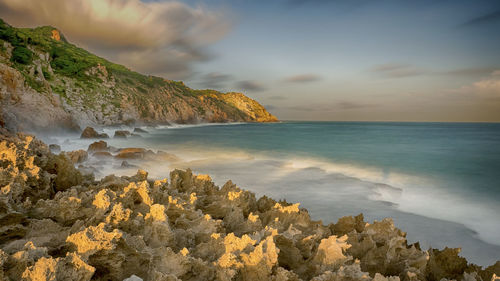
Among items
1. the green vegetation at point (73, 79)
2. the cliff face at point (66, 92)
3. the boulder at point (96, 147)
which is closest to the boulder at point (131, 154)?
the boulder at point (96, 147)

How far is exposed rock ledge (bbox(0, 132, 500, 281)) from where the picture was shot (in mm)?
1547

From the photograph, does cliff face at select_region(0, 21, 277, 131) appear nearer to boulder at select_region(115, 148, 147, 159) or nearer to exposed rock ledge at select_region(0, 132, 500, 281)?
boulder at select_region(115, 148, 147, 159)

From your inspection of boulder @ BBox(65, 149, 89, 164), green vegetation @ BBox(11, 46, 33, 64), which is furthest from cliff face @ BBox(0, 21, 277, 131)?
boulder @ BBox(65, 149, 89, 164)

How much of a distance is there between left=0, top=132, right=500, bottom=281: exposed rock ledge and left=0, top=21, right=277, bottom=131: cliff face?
7.33 metres

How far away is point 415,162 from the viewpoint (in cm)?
1391

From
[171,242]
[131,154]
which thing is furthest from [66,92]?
[171,242]

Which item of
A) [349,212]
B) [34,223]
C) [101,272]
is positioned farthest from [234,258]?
[349,212]

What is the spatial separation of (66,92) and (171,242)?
115 feet

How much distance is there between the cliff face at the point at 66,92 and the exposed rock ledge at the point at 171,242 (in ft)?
24.0

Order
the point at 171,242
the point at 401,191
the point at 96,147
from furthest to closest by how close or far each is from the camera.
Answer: the point at 96,147 → the point at 401,191 → the point at 171,242

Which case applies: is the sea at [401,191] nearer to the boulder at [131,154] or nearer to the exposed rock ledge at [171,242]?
the boulder at [131,154]

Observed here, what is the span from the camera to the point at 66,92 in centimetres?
2927

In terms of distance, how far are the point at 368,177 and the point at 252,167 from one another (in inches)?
200

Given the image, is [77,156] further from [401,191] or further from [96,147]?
[401,191]
